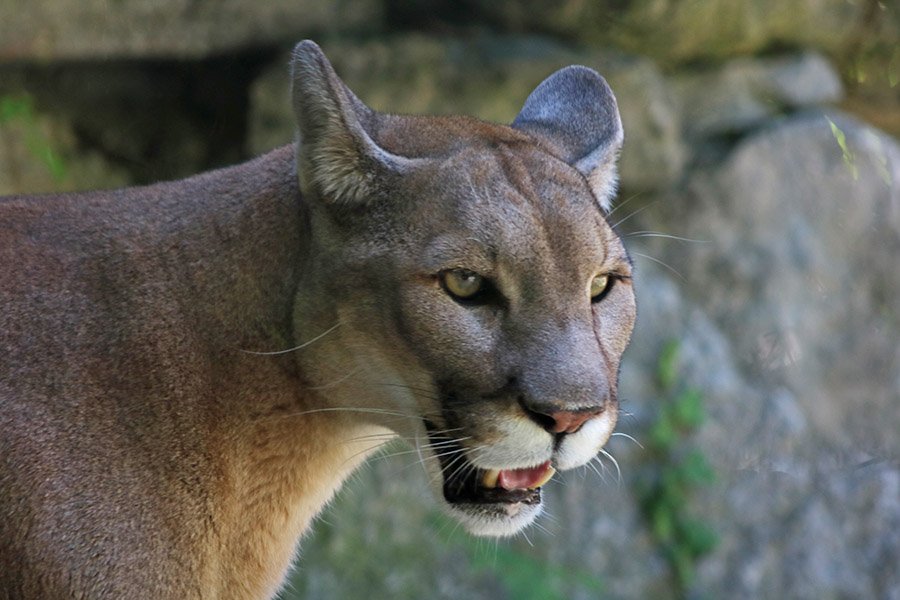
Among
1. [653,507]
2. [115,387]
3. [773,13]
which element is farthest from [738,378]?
[115,387]

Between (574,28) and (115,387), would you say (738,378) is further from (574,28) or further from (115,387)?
(115,387)

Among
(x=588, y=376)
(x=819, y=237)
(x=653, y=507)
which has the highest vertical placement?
(x=588, y=376)

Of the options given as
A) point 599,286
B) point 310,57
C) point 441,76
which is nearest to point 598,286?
point 599,286

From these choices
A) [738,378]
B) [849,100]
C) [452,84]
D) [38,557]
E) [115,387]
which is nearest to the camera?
[38,557]

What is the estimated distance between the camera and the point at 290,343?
338 centimetres

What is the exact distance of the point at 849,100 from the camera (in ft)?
25.0

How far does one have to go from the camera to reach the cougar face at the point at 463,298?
306 cm

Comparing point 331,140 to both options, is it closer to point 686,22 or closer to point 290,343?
point 290,343

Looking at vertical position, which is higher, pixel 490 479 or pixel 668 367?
pixel 490 479

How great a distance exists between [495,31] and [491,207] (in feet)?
11.2

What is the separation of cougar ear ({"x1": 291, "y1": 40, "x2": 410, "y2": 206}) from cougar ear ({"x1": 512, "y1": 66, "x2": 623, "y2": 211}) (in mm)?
618

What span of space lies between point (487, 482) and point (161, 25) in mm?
3428

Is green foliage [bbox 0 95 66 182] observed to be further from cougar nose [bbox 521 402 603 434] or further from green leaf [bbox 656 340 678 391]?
cougar nose [bbox 521 402 603 434]

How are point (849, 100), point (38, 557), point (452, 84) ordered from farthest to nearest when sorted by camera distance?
1. point (849, 100)
2. point (452, 84)
3. point (38, 557)
